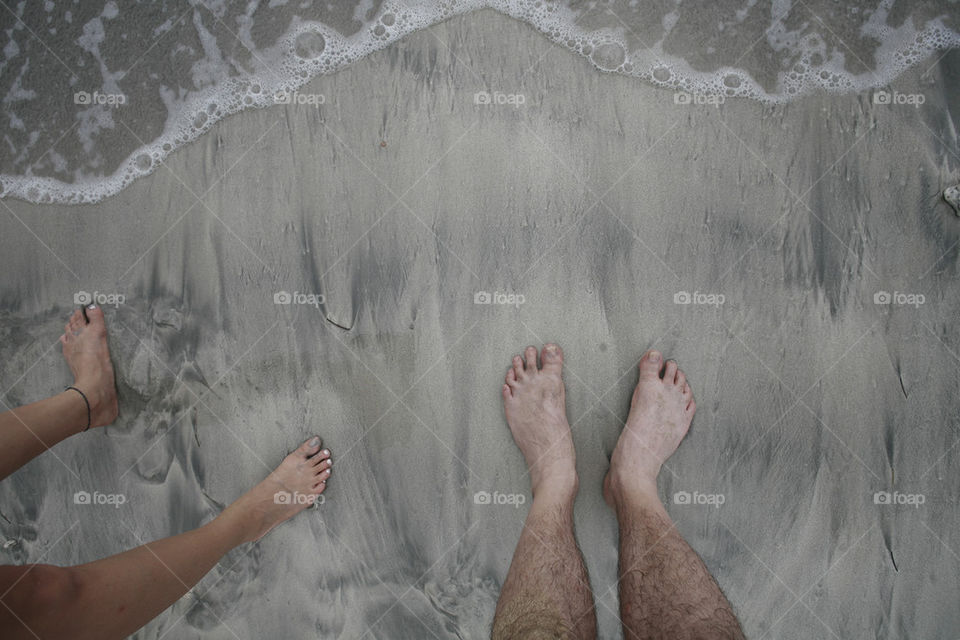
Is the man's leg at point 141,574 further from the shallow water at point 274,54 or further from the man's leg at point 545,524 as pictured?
the shallow water at point 274,54

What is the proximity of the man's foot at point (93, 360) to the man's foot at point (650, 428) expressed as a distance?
5.30 ft

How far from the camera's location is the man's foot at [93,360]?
5.95 ft

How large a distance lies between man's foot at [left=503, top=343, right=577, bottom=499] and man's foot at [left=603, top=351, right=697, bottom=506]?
14cm

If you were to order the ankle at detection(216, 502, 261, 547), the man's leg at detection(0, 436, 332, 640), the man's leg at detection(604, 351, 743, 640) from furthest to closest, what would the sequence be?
the ankle at detection(216, 502, 261, 547) < the man's leg at detection(604, 351, 743, 640) < the man's leg at detection(0, 436, 332, 640)

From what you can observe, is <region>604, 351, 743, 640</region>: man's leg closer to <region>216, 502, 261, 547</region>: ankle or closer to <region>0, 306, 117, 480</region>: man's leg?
<region>216, 502, 261, 547</region>: ankle

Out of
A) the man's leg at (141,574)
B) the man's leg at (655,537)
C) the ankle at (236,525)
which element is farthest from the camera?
the ankle at (236,525)

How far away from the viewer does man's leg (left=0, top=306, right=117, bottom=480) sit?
5.36 feet

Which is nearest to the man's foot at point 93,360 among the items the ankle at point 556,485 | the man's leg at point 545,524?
the man's leg at point 545,524

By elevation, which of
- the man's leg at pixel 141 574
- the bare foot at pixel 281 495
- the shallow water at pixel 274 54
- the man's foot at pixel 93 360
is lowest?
the man's leg at pixel 141 574

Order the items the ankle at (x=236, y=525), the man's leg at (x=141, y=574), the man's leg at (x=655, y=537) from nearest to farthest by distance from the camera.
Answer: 1. the man's leg at (x=141, y=574)
2. the man's leg at (x=655, y=537)
3. the ankle at (x=236, y=525)

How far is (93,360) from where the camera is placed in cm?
183

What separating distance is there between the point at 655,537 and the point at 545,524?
322 millimetres

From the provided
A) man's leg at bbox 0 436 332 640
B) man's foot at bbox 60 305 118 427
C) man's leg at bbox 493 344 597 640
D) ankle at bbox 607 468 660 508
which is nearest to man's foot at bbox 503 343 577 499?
man's leg at bbox 493 344 597 640

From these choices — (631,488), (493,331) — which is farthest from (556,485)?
(493,331)
